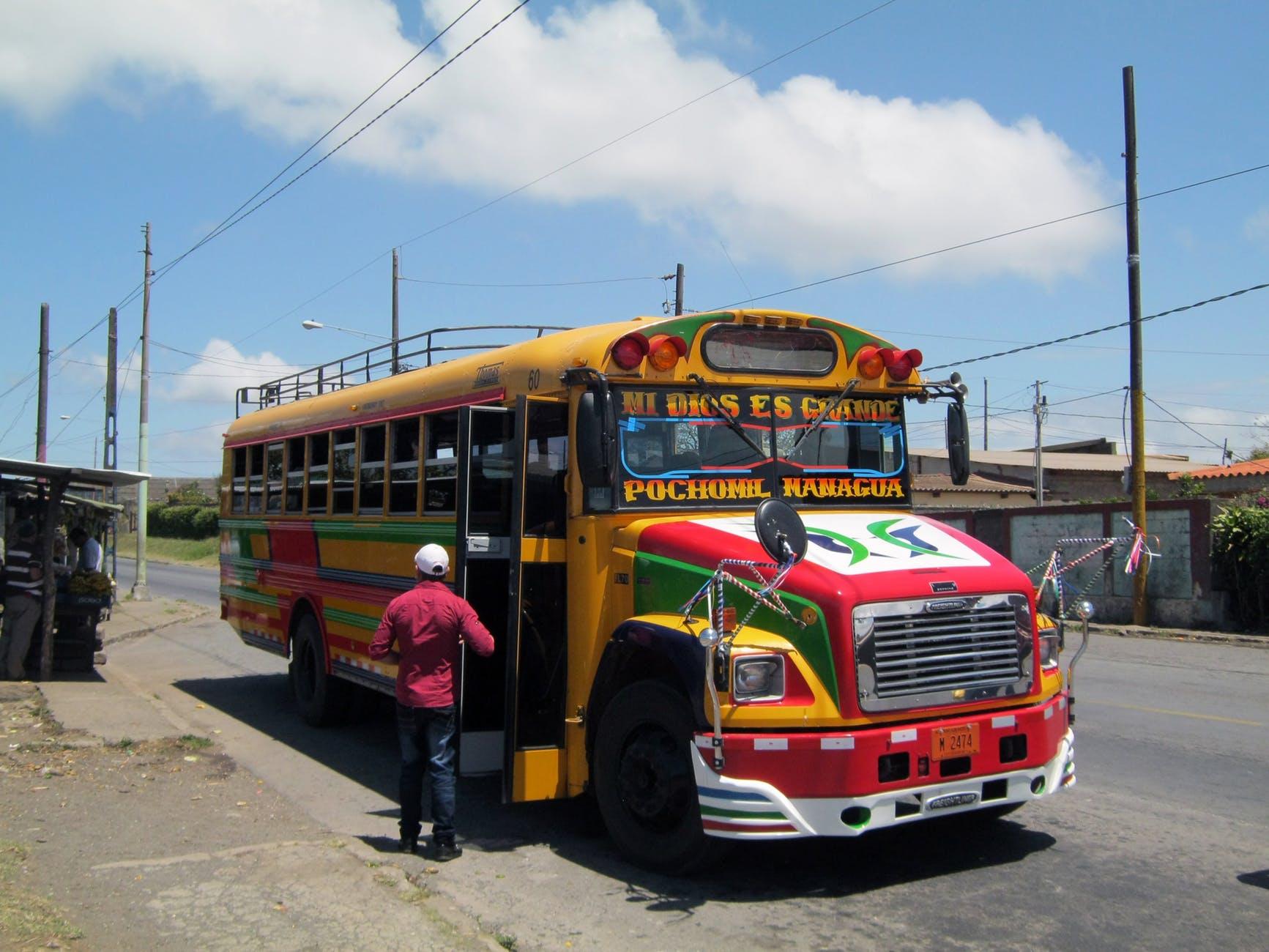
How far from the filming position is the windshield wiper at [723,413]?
667 centimetres

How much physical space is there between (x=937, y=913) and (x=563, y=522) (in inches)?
114

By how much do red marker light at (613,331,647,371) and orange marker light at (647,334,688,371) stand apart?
5 cm

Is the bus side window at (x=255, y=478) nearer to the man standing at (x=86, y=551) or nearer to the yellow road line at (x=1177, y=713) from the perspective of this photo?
the man standing at (x=86, y=551)

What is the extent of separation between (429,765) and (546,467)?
181 cm

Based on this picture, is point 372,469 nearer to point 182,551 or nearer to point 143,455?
point 143,455

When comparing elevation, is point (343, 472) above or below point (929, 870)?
above

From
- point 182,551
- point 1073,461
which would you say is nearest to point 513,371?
point 1073,461

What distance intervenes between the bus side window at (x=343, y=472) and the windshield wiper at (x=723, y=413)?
407 centimetres

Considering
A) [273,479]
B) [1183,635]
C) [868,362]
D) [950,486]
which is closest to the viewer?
[868,362]

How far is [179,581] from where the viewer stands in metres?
37.3

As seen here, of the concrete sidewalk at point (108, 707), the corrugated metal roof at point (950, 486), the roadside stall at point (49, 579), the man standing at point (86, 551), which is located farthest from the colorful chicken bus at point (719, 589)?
the corrugated metal roof at point (950, 486)

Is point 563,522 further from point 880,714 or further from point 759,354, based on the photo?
point 880,714

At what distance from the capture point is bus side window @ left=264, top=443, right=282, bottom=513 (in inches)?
456

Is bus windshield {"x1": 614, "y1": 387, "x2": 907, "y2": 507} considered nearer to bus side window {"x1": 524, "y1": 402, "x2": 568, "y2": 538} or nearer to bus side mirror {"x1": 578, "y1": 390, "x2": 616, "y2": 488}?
bus side mirror {"x1": 578, "y1": 390, "x2": 616, "y2": 488}
